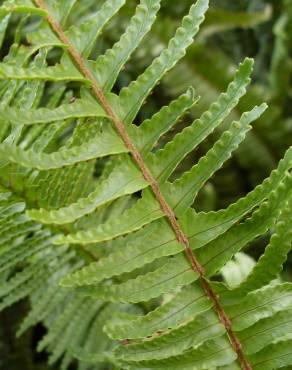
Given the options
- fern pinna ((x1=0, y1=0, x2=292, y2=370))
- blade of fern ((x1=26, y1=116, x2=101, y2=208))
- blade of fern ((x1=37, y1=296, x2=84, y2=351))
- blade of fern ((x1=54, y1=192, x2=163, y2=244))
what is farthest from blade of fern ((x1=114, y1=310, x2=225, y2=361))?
blade of fern ((x1=37, y1=296, x2=84, y2=351))

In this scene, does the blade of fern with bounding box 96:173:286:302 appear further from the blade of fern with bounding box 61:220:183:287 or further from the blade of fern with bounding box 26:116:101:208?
the blade of fern with bounding box 26:116:101:208

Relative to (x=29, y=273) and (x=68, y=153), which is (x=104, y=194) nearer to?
(x=68, y=153)

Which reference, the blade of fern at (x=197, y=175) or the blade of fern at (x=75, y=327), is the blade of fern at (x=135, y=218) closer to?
the blade of fern at (x=197, y=175)

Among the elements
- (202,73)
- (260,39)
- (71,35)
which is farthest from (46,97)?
(71,35)

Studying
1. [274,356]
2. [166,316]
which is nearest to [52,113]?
[166,316]

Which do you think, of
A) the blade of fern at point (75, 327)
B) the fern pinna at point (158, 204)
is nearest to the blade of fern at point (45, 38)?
the fern pinna at point (158, 204)

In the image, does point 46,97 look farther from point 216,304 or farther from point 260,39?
point 216,304

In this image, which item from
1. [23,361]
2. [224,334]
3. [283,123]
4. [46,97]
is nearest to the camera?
[224,334]

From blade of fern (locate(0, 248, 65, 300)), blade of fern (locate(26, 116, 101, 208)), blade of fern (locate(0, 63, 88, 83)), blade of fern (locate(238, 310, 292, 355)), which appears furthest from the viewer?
blade of fern (locate(0, 248, 65, 300))
